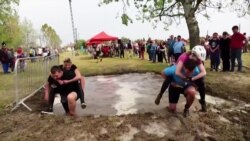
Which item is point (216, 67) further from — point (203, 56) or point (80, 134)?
point (80, 134)

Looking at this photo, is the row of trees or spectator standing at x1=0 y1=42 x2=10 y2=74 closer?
spectator standing at x1=0 y1=42 x2=10 y2=74

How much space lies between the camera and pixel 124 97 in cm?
1162

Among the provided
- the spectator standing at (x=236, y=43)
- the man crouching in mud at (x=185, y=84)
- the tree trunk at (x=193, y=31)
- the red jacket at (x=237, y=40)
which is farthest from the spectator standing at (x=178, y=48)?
A: the man crouching in mud at (x=185, y=84)

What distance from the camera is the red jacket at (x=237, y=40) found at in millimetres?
16172

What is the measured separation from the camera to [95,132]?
7633 mm

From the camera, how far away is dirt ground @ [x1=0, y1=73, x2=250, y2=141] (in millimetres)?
7523

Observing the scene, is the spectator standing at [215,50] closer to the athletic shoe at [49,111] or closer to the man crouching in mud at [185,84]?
the man crouching in mud at [185,84]

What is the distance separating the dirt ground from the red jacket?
711cm

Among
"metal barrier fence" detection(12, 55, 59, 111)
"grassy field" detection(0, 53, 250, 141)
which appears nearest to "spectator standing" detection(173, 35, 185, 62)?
"metal barrier fence" detection(12, 55, 59, 111)

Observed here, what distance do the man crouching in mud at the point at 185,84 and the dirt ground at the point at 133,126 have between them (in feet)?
0.85

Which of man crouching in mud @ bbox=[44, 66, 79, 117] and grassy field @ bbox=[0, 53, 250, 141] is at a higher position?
man crouching in mud @ bbox=[44, 66, 79, 117]

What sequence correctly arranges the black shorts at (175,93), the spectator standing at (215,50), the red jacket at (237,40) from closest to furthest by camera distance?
the black shorts at (175,93) < the red jacket at (237,40) < the spectator standing at (215,50)

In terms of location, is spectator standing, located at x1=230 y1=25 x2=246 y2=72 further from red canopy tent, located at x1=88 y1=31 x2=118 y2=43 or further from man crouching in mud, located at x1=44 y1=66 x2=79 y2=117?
red canopy tent, located at x1=88 y1=31 x2=118 y2=43

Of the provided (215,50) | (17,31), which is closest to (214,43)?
(215,50)
